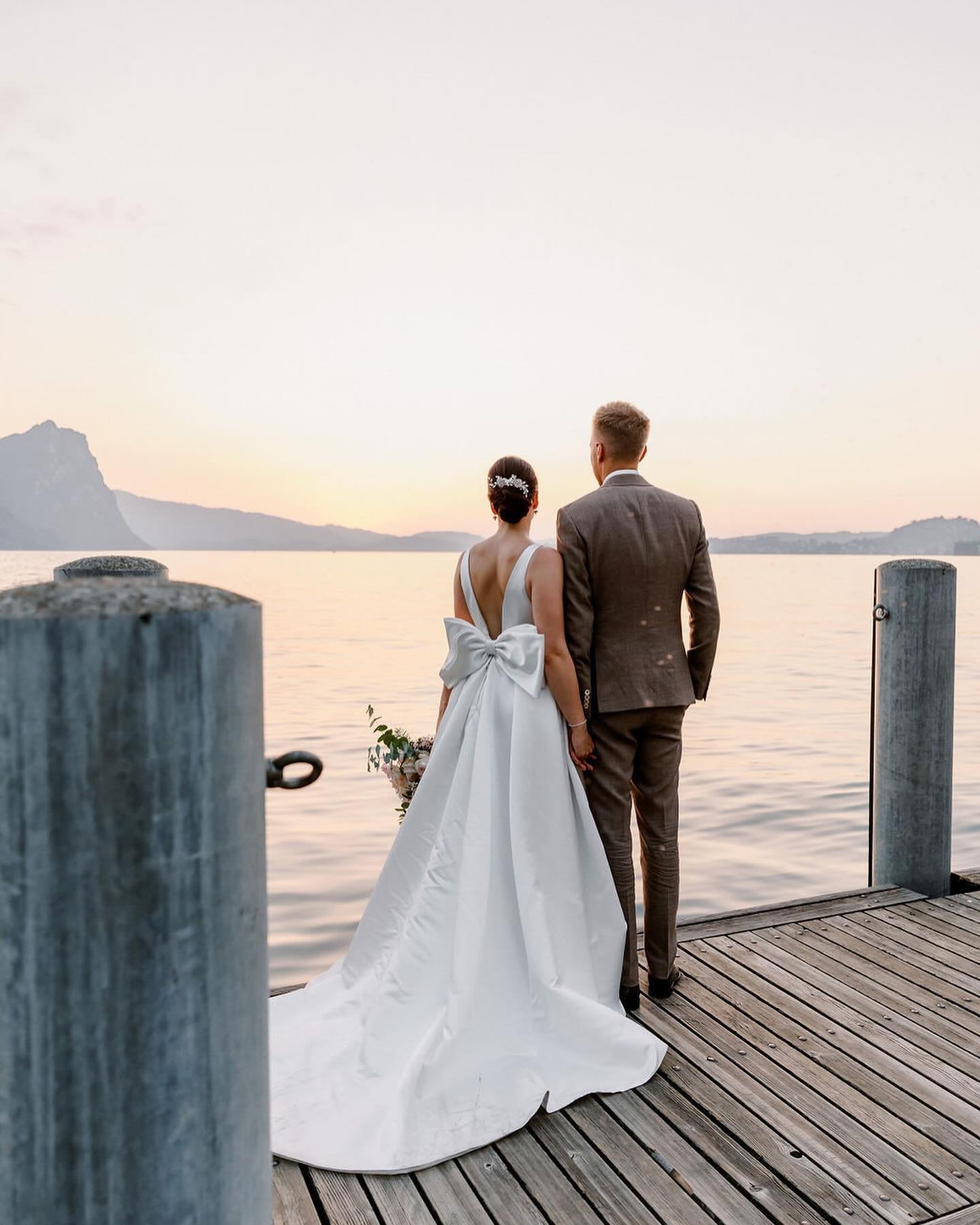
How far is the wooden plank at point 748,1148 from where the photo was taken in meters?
2.39

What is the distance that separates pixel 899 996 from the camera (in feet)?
11.9

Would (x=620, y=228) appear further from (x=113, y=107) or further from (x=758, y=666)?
(x=758, y=666)

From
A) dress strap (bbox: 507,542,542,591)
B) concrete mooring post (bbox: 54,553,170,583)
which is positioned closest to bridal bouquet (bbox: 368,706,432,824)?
dress strap (bbox: 507,542,542,591)

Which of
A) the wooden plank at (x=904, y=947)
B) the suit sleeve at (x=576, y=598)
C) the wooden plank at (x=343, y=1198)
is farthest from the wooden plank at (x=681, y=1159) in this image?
the wooden plank at (x=904, y=947)

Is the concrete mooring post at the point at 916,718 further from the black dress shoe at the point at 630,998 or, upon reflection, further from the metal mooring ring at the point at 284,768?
the metal mooring ring at the point at 284,768

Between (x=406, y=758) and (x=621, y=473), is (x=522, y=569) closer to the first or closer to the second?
(x=621, y=473)

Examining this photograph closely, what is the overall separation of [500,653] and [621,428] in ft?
3.29

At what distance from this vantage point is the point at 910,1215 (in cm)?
235

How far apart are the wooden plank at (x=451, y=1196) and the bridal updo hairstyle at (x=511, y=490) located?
2.13 metres

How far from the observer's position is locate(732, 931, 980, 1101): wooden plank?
3039 millimetres

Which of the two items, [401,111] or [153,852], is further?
[401,111]

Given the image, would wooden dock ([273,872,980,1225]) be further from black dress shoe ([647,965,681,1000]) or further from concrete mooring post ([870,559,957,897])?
concrete mooring post ([870,559,957,897])

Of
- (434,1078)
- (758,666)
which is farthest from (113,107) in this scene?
(758,666)

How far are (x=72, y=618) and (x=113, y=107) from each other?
12.0 m
